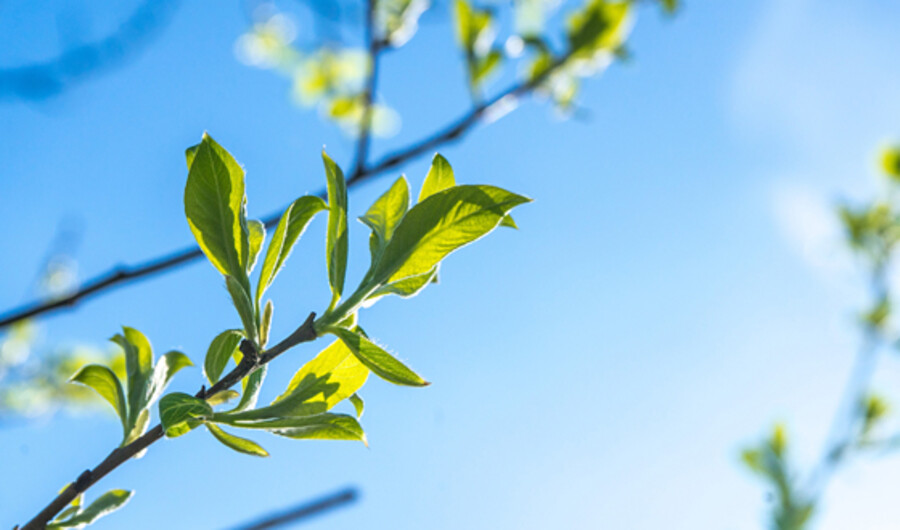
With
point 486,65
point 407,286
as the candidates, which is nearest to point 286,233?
point 407,286

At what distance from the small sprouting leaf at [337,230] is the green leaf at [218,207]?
10 centimetres

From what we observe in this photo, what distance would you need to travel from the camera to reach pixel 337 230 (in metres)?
0.84

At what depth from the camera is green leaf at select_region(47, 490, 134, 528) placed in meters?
0.82

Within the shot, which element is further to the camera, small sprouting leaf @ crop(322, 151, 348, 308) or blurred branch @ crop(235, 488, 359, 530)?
small sprouting leaf @ crop(322, 151, 348, 308)

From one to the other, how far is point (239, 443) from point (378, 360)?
0.68 feet

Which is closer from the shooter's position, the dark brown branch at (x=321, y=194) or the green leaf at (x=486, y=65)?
the dark brown branch at (x=321, y=194)

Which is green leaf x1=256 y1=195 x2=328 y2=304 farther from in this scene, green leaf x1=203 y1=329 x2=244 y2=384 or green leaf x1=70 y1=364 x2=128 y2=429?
green leaf x1=70 y1=364 x2=128 y2=429

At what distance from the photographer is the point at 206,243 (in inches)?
31.8

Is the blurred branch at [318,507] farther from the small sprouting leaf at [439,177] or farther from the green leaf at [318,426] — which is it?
the small sprouting leaf at [439,177]

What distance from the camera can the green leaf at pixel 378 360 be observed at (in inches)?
30.6

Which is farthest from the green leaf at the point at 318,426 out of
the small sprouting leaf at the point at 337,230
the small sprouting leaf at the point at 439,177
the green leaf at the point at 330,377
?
the small sprouting leaf at the point at 439,177

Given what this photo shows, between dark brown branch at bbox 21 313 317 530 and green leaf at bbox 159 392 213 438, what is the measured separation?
1.2 inches

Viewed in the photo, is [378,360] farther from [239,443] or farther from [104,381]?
[104,381]

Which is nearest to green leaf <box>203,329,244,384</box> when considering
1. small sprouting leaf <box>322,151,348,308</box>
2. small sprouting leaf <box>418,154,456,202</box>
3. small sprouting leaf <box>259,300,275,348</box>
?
small sprouting leaf <box>259,300,275,348</box>
